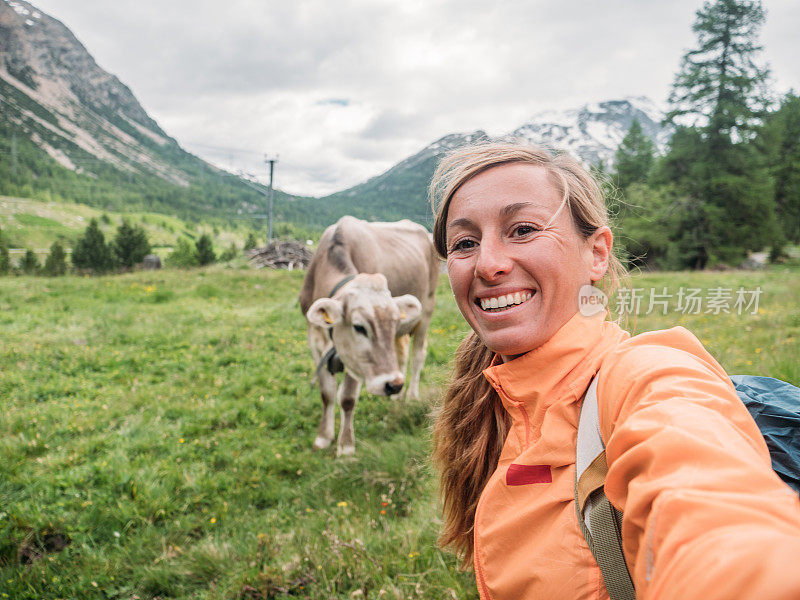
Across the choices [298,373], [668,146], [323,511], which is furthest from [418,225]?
[668,146]

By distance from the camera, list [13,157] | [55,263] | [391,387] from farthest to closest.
→ [13,157] < [55,263] < [391,387]

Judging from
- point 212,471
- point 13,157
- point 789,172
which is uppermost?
point 13,157

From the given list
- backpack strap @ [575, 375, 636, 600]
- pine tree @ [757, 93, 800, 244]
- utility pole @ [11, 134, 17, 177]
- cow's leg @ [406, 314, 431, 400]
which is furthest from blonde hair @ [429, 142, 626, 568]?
utility pole @ [11, 134, 17, 177]

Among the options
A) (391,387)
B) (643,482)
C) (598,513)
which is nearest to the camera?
(643,482)

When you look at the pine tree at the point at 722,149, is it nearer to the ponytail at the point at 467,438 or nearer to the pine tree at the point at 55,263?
the ponytail at the point at 467,438

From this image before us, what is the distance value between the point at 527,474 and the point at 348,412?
4052 millimetres

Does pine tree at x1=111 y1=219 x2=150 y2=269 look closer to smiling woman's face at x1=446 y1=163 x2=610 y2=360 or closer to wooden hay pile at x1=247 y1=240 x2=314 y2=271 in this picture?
wooden hay pile at x1=247 y1=240 x2=314 y2=271

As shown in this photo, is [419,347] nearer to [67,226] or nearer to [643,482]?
[643,482]

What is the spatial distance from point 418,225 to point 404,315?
406 centimetres

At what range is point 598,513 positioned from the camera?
966 millimetres

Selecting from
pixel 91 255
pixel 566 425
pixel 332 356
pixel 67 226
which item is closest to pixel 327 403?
pixel 332 356

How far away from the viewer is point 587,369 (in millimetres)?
1227

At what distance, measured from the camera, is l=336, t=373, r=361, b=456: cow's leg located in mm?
4957

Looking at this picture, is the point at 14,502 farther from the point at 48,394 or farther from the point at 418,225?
the point at 418,225
